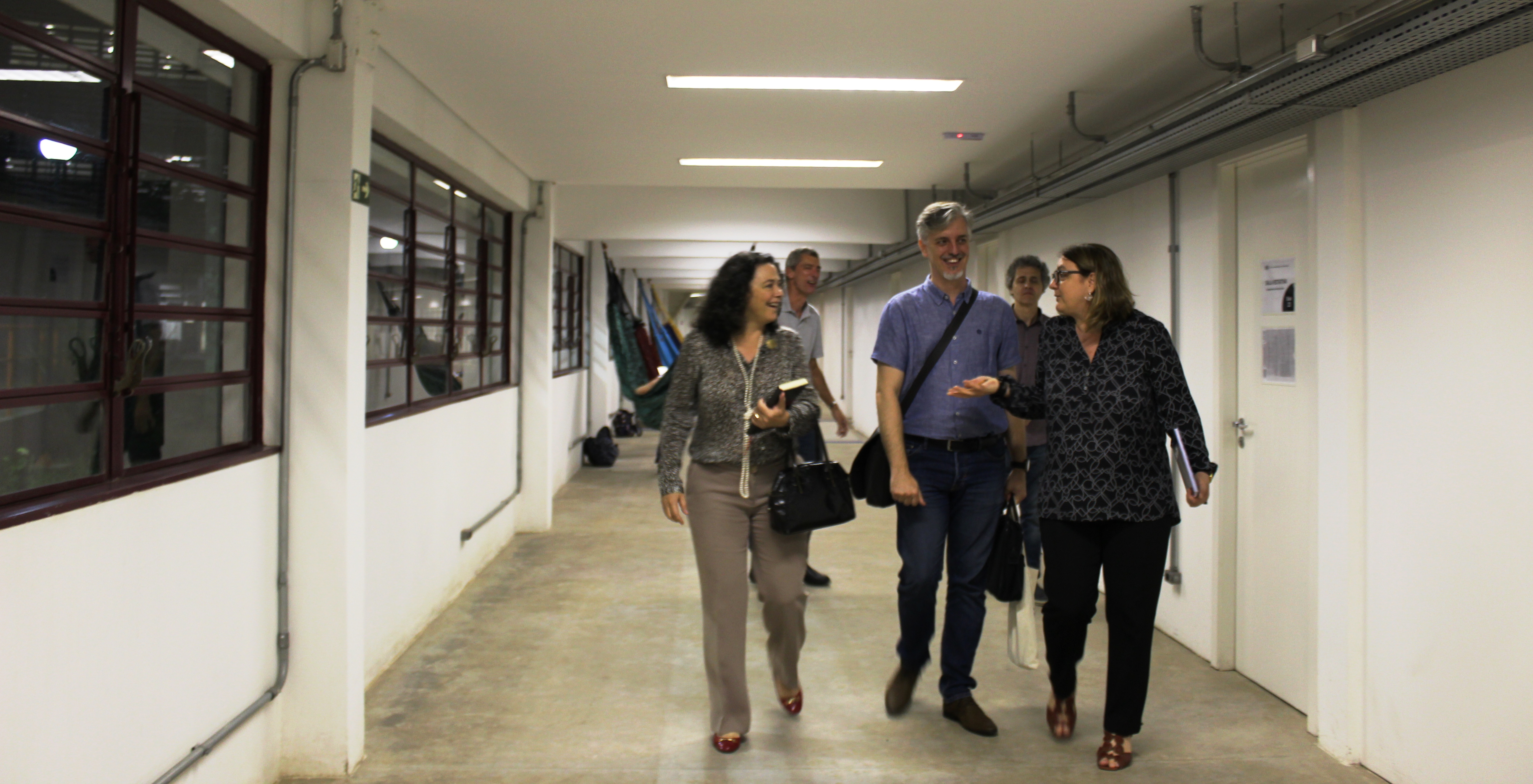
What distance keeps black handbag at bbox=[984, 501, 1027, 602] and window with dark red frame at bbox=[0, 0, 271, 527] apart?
7.39ft

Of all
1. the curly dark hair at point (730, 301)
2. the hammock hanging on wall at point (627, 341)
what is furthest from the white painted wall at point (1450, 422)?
the hammock hanging on wall at point (627, 341)

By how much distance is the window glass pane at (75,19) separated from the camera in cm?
186

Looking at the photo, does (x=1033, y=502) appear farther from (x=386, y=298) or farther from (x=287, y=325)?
(x=287, y=325)

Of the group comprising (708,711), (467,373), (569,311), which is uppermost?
(569,311)

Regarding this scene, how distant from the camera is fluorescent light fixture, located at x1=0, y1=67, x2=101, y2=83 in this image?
1.83 metres

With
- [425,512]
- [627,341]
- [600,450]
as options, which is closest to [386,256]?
[425,512]

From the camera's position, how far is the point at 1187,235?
4066 mm

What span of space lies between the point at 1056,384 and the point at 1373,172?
45.6 inches

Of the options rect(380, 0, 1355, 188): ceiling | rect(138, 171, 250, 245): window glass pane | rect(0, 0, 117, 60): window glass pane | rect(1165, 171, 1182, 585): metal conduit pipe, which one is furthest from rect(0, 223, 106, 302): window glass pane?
rect(1165, 171, 1182, 585): metal conduit pipe

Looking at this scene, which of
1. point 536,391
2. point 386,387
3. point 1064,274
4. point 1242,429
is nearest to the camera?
point 1064,274

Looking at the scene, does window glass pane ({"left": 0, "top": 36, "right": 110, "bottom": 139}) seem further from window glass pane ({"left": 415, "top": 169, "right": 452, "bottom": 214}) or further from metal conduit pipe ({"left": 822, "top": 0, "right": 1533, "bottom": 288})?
metal conduit pipe ({"left": 822, "top": 0, "right": 1533, "bottom": 288})

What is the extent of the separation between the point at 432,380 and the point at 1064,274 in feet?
10.5

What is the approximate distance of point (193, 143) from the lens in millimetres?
2508

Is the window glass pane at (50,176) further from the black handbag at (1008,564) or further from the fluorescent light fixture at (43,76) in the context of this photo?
the black handbag at (1008,564)
